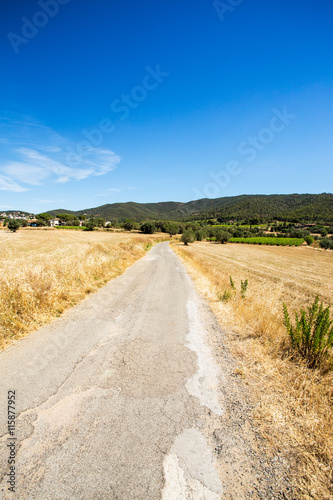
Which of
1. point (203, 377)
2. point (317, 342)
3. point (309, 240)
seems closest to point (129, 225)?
point (309, 240)

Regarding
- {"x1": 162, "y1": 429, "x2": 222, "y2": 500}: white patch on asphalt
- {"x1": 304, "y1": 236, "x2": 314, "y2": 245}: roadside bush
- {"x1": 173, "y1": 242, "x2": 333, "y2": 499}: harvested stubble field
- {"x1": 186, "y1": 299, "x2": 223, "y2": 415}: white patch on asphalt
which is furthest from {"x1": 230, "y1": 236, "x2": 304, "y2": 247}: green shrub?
{"x1": 162, "y1": 429, "x2": 222, "y2": 500}: white patch on asphalt

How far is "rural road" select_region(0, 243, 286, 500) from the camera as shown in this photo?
6.82 ft

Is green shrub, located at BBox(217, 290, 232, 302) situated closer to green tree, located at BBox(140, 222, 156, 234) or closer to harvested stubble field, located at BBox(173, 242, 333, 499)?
harvested stubble field, located at BBox(173, 242, 333, 499)

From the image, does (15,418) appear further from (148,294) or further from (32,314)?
(148,294)

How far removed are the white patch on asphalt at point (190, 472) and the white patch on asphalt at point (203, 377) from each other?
2.25 ft

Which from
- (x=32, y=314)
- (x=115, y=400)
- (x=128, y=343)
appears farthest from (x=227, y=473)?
(x=32, y=314)

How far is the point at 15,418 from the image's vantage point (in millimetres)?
2820

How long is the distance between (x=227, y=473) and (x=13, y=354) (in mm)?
4428

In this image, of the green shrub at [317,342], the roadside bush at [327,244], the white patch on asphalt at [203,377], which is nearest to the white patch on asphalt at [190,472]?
the white patch on asphalt at [203,377]

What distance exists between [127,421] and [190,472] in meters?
1.00

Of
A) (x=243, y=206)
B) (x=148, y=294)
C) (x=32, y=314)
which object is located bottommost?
(x=148, y=294)

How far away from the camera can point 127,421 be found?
9.18 feet

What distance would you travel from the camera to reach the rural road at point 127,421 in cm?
208

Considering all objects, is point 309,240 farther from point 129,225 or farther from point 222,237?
point 129,225
